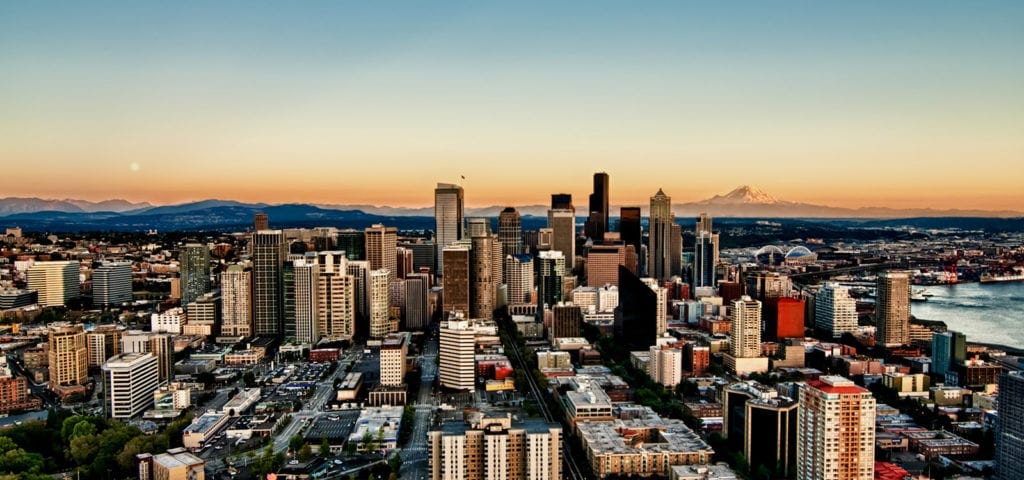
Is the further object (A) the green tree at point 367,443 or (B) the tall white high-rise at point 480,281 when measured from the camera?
(B) the tall white high-rise at point 480,281

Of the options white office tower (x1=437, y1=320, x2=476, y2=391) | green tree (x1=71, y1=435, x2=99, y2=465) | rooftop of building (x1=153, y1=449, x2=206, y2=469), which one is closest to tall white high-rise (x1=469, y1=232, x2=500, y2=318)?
white office tower (x1=437, y1=320, x2=476, y2=391)

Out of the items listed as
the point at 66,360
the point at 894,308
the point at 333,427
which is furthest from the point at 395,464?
the point at 894,308

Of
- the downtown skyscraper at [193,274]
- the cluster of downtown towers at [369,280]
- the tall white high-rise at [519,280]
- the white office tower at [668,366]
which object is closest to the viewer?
the white office tower at [668,366]

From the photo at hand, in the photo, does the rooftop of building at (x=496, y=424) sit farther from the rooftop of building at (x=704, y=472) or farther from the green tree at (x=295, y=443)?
the green tree at (x=295, y=443)

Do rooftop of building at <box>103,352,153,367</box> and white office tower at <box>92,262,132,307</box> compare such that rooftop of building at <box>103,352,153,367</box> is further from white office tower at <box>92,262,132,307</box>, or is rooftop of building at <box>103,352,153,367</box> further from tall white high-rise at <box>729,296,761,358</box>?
tall white high-rise at <box>729,296,761,358</box>

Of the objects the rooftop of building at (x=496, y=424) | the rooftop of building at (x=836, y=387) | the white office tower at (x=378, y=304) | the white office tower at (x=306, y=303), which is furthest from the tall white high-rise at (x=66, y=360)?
the rooftop of building at (x=836, y=387)

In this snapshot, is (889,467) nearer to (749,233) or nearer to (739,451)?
(739,451)
